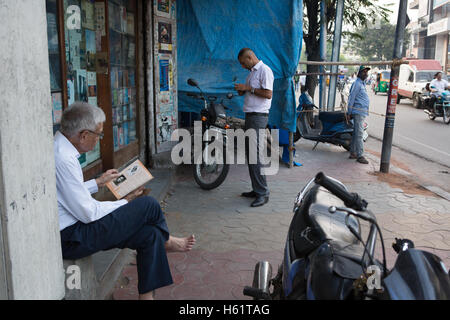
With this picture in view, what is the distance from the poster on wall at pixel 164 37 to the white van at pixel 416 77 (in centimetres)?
1611

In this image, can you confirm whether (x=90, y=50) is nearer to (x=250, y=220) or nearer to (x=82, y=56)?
(x=82, y=56)

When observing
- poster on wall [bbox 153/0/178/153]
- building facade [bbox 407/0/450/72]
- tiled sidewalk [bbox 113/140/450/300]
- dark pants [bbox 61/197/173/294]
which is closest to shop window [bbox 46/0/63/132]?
tiled sidewalk [bbox 113/140/450/300]

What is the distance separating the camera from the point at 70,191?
99.7 inches

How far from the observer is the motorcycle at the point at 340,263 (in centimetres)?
152

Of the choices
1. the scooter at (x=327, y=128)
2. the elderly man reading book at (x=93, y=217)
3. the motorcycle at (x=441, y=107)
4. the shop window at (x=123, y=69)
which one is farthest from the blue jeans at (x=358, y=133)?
the motorcycle at (x=441, y=107)

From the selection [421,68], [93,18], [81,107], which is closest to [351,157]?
[93,18]

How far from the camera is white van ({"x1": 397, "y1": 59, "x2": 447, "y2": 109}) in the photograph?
20.2 m

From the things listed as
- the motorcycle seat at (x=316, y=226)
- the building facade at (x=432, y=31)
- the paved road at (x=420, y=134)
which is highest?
the building facade at (x=432, y=31)

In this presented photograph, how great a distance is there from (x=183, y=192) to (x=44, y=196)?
3638mm

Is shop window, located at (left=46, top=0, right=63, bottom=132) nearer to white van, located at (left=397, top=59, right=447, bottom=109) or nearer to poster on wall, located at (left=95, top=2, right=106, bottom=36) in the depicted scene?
poster on wall, located at (left=95, top=2, right=106, bottom=36)

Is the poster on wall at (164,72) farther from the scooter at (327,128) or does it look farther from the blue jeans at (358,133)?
the blue jeans at (358,133)

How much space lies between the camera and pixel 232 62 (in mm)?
6918

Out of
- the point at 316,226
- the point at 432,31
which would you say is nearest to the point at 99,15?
the point at 316,226
